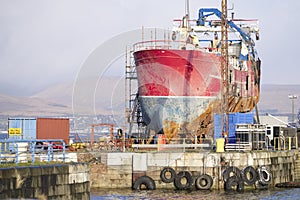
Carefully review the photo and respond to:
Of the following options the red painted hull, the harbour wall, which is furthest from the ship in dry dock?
the harbour wall

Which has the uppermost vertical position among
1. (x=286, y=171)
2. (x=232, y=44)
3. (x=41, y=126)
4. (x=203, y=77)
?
(x=232, y=44)

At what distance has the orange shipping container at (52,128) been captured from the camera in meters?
56.3

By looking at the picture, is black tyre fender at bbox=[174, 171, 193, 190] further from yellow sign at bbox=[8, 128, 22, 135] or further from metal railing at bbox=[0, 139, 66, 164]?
yellow sign at bbox=[8, 128, 22, 135]

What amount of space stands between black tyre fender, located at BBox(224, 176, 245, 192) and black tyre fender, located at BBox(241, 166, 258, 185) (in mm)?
531

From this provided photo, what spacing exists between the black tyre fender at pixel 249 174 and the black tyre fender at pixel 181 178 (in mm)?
3789

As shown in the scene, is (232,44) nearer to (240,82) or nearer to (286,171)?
(240,82)

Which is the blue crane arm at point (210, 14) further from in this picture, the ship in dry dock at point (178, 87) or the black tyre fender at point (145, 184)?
the black tyre fender at point (145, 184)

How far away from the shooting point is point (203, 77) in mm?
59125

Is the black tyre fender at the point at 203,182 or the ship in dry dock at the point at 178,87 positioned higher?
the ship in dry dock at the point at 178,87

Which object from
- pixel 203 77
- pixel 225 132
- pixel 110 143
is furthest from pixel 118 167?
pixel 203 77

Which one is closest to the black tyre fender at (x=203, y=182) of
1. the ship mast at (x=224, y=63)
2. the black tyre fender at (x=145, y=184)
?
the black tyre fender at (x=145, y=184)

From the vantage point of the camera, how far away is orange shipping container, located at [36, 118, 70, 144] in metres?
56.3

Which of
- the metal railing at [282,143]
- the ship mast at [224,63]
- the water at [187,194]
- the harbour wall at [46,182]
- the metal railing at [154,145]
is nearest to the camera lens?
the harbour wall at [46,182]

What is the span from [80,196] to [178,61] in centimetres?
3010
